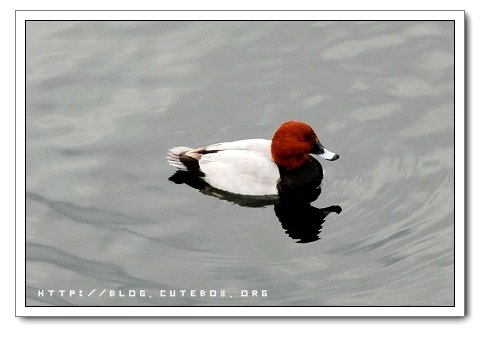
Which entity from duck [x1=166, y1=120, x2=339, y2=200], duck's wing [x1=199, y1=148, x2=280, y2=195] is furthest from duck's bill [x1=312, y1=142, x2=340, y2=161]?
duck's wing [x1=199, y1=148, x2=280, y2=195]

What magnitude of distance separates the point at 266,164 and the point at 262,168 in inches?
2.1

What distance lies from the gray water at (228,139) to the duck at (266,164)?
173mm

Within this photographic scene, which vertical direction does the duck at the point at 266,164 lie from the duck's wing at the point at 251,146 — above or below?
below

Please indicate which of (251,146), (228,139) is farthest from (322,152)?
(228,139)

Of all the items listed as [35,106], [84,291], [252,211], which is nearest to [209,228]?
[252,211]

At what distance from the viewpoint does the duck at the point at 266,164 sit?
406 inches

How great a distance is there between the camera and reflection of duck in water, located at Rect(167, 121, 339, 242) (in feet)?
33.8

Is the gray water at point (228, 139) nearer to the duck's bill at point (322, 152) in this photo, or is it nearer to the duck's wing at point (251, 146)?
the duck's bill at point (322, 152)

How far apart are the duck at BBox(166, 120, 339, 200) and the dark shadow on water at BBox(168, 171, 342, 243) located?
4 cm
